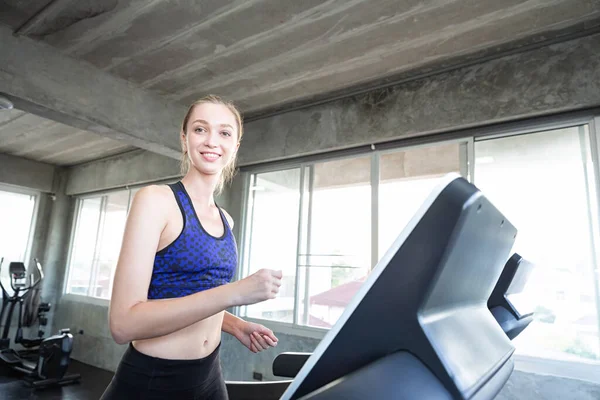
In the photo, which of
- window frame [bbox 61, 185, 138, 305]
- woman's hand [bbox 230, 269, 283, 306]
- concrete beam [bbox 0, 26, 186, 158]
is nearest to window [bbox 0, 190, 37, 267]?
window frame [bbox 61, 185, 138, 305]

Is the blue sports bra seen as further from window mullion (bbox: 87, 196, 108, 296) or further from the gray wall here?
window mullion (bbox: 87, 196, 108, 296)

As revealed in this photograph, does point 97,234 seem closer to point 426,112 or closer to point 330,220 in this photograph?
point 330,220

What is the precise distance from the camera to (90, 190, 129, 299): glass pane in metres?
5.45

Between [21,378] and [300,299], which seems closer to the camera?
[300,299]

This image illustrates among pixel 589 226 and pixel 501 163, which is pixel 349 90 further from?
pixel 589 226

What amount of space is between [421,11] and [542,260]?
173 centimetres

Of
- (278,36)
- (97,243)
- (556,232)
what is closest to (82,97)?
(278,36)

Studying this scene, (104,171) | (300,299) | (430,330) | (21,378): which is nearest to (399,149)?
(300,299)

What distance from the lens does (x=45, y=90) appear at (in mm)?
2523

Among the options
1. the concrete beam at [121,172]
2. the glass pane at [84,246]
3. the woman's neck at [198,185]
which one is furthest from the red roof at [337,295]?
the glass pane at [84,246]

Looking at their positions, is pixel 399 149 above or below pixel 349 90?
below

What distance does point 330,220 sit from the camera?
11.1 feet

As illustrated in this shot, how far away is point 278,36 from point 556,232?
2.21 metres

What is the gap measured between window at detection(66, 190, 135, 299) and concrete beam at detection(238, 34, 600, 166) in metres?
3.21
